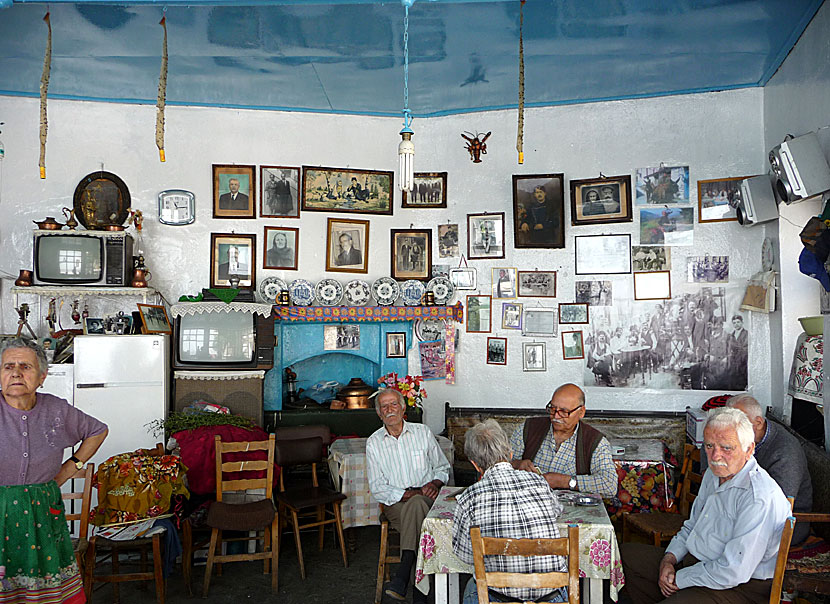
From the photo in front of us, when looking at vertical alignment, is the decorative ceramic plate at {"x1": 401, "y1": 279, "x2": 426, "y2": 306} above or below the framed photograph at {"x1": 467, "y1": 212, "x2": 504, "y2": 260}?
below

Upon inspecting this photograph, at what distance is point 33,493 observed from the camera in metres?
3.25

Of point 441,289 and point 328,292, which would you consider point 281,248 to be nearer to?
point 328,292

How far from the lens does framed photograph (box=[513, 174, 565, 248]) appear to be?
693 cm

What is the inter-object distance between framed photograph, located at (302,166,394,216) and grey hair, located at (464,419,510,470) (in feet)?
13.9

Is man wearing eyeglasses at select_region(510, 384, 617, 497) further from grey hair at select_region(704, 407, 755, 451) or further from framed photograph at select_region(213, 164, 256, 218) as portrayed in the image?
framed photograph at select_region(213, 164, 256, 218)

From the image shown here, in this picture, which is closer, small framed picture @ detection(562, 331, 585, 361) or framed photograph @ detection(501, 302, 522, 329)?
small framed picture @ detection(562, 331, 585, 361)

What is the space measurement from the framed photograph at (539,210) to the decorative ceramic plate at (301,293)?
2141 millimetres

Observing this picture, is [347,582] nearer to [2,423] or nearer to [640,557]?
[640,557]

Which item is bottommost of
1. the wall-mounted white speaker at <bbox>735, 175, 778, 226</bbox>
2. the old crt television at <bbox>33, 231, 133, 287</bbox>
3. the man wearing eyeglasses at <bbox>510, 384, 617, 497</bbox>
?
the man wearing eyeglasses at <bbox>510, 384, 617, 497</bbox>

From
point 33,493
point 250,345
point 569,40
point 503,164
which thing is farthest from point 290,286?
point 33,493

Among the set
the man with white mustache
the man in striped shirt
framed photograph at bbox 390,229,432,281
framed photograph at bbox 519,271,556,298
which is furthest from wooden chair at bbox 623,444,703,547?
framed photograph at bbox 390,229,432,281

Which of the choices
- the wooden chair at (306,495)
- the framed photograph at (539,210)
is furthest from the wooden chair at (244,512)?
the framed photograph at (539,210)

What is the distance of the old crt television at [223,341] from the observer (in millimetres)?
6480

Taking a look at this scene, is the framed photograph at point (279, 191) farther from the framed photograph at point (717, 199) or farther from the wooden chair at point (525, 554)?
the wooden chair at point (525, 554)
